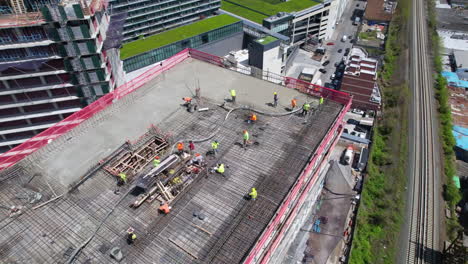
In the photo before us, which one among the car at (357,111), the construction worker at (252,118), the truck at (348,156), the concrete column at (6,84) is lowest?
the truck at (348,156)

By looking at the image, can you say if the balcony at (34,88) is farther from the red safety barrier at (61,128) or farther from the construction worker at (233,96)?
the construction worker at (233,96)

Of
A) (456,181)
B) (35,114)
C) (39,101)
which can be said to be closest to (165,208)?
(39,101)

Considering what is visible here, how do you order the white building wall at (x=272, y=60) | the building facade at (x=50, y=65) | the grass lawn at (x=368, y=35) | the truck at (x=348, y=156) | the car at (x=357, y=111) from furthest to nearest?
1. the grass lawn at (x=368, y=35)
2. the white building wall at (x=272, y=60)
3. the car at (x=357, y=111)
4. the truck at (x=348, y=156)
5. the building facade at (x=50, y=65)

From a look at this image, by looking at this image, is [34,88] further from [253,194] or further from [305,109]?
[305,109]

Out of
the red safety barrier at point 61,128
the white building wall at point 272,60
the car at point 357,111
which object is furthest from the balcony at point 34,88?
the car at point 357,111

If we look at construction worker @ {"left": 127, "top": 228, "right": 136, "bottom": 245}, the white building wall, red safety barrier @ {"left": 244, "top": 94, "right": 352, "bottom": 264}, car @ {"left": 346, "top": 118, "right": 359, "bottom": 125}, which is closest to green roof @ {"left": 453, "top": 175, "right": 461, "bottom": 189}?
car @ {"left": 346, "top": 118, "right": 359, "bottom": 125}

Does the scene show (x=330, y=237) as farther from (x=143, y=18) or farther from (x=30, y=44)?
(x=143, y=18)

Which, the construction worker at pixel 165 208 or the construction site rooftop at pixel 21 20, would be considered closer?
the construction worker at pixel 165 208

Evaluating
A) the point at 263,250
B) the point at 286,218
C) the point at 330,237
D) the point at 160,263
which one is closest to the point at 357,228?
the point at 330,237
